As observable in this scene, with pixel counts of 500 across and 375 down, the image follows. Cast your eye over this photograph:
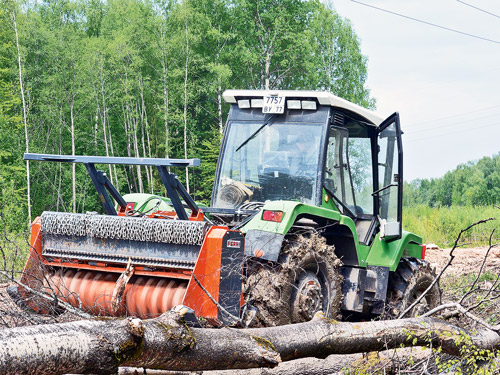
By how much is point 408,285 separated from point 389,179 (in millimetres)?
1313

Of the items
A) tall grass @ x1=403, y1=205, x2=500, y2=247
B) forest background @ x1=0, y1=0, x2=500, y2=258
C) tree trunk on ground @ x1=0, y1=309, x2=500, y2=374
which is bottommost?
tall grass @ x1=403, y1=205, x2=500, y2=247

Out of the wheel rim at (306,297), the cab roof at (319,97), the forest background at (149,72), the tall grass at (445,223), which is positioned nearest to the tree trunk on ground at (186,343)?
the wheel rim at (306,297)

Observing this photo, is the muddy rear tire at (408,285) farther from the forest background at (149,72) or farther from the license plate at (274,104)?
the forest background at (149,72)

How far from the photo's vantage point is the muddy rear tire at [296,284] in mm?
5891

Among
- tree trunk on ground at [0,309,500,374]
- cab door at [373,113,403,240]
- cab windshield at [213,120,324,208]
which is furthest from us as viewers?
cab door at [373,113,403,240]

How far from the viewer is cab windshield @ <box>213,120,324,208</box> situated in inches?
279

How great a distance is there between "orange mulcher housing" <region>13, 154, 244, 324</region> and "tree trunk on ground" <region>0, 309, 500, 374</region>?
951mm

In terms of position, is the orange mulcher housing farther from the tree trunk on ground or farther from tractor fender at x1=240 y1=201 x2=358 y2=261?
the tree trunk on ground

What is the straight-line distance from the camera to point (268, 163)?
7289 mm

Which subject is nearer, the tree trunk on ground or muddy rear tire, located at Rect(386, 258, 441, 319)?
the tree trunk on ground

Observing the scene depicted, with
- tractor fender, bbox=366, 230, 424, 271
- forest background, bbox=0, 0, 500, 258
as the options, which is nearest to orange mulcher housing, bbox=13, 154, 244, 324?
tractor fender, bbox=366, 230, 424, 271

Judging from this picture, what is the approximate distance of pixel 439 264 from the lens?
57.2 feet

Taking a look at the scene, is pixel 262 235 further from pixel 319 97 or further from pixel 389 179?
pixel 389 179

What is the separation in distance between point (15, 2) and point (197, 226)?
99.7 feet
